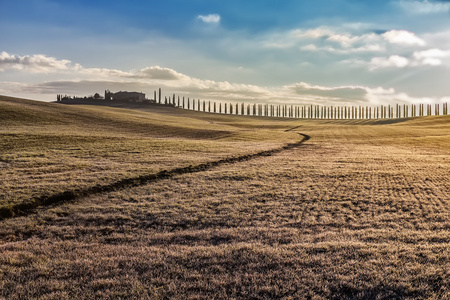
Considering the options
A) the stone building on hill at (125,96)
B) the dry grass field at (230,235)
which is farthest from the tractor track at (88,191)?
the stone building on hill at (125,96)

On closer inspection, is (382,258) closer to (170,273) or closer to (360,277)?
(360,277)

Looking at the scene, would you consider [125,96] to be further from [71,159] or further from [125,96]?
[71,159]

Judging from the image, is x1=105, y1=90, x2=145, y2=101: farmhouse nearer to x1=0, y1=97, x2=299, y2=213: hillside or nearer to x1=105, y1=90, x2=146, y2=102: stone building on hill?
x1=105, y1=90, x2=146, y2=102: stone building on hill

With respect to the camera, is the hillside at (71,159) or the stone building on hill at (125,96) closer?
the hillside at (71,159)

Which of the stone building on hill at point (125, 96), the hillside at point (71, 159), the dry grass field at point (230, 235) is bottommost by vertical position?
the dry grass field at point (230, 235)

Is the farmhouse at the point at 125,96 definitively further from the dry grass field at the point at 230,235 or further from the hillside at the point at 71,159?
the dry grass field at the point at 230,235

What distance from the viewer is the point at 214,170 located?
77.7 ft

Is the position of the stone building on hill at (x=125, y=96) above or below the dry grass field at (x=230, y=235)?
above

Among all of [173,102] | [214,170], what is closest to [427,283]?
[214,170]

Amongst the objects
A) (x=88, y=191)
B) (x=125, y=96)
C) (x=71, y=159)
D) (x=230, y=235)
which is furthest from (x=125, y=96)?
(x=230, y=235)

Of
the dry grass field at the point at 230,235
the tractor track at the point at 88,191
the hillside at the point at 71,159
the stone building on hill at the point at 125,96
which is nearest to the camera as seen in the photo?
the dry grass field at the point at 230,235

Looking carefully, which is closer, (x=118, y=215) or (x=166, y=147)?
(x=118, y=215)

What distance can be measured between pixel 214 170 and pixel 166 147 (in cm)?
1302

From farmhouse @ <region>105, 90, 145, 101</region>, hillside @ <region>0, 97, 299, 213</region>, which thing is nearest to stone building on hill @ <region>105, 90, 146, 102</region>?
farmhouse @ <region>105, 90, 145, 101</region>
